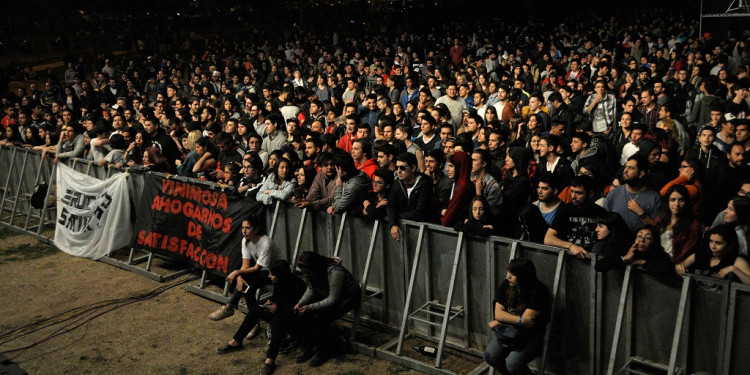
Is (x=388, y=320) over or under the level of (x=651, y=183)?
under

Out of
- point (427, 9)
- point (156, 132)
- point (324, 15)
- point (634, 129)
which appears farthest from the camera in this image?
point (324, 15)

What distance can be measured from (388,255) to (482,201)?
1.64 m

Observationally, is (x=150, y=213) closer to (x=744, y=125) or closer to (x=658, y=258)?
(x=658, y=258)

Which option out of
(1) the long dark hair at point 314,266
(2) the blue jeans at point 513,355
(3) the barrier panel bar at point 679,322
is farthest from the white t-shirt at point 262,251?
(3) the barrier panel bar at point 679,322

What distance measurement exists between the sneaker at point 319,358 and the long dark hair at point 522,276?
2.47 metres

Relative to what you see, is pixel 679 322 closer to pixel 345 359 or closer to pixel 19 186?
pixel 345 359

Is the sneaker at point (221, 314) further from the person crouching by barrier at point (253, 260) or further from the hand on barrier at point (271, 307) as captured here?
the hand on barrier at point (271, 307)

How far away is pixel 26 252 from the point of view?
12.8 m

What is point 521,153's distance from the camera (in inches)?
356

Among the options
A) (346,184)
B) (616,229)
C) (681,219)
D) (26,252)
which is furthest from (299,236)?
(26,252)

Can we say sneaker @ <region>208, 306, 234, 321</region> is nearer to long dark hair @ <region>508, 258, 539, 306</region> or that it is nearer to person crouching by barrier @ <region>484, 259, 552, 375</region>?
person crouching by barrier @ <region>484, 259, 552, 375</region>

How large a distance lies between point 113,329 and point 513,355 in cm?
535

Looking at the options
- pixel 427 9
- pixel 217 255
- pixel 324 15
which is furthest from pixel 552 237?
pixel 324 15

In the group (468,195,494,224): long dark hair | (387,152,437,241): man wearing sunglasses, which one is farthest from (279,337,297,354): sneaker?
(468,195,494,224): long dark hair
